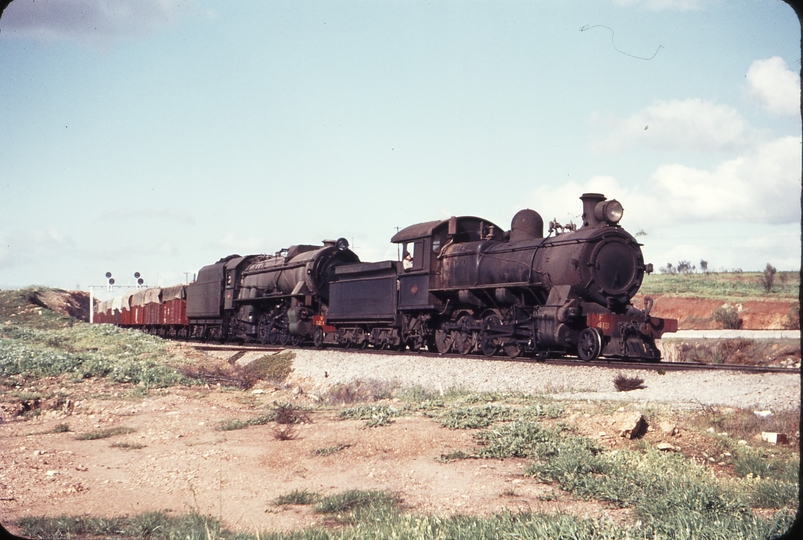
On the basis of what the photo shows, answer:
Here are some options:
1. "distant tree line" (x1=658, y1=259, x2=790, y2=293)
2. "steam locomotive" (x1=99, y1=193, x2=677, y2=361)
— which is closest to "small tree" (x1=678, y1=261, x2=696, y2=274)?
"distant tree line" (x1=658, y1=259, x2=790, y2=293)

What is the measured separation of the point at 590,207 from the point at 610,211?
531mm

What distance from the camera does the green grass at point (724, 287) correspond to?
52.2 m

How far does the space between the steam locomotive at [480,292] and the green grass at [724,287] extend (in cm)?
3600

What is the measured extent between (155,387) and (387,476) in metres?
9.92

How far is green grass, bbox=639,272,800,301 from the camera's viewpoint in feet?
171

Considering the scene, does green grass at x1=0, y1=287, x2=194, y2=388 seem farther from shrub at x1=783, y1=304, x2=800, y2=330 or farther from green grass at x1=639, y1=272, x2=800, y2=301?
green grass at x1=639, y1=272, x2=800, y2=301

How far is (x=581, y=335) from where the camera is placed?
1609 centimetres

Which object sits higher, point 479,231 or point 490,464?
point 479,231

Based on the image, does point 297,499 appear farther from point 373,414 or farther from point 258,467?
point 373,414

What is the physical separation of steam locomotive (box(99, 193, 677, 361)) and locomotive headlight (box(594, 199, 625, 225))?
3 cm

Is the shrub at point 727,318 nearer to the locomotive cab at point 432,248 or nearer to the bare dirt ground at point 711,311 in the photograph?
the bare dirt ground at point 711,311

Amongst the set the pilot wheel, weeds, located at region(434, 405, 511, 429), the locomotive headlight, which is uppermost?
the locomotive headlight

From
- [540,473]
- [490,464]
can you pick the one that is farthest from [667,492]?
[490,464]

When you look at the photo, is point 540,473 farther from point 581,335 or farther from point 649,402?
point 581,335
